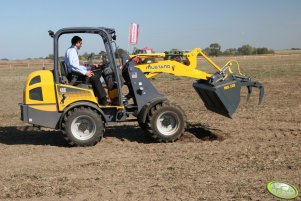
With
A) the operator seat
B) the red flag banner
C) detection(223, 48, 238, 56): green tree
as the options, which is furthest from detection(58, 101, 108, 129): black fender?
detection(223, 48, 238, 56): green tree

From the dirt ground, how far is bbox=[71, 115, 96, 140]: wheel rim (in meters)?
0.30

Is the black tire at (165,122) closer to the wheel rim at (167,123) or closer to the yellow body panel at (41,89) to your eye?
the wheel rim at (167,123)

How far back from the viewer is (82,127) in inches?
316

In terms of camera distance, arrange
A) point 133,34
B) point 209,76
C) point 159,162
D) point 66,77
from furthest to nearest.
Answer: point 133,34 < point 209,76 < point 66,77 < point 159,162

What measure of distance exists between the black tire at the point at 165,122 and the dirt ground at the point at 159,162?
0.24 meters

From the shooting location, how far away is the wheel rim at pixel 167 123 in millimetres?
8242

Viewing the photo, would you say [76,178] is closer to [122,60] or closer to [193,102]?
[122,60]

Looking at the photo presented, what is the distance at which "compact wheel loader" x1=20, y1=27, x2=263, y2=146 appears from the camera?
26.2ft

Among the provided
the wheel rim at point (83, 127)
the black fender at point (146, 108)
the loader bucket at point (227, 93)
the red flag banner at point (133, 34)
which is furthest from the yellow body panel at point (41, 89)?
the red flag banner at point (133, 34)

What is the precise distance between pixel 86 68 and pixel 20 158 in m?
2.06

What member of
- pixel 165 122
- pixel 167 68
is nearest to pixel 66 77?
pixel 167 68

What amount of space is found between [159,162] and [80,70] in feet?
7.95

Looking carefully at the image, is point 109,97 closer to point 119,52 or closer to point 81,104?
point 81,104

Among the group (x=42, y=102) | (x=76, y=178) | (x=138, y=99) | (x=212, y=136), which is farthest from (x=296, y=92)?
(x=76, y=178)
